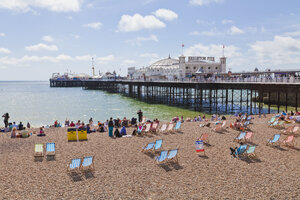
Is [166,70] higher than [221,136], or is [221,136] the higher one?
[166,70]

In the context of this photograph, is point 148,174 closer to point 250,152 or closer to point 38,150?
point 250,152

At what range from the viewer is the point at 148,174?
25.4 feet

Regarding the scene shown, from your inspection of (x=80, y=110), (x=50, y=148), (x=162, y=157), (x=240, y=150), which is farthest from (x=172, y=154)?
(x=80, y=110)

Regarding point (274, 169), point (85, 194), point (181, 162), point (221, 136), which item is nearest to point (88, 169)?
point (85, 194)

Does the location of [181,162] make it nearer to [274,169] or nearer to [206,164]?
[206,164]

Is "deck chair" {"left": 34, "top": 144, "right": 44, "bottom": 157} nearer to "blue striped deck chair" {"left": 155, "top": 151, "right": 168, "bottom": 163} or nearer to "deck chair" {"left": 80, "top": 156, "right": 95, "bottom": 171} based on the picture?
"deck chair" {"left": 80, "top": 156, "right": 95, "bottom": 171}

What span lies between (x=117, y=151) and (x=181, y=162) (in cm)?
258

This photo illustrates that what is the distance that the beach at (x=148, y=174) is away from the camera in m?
6.49

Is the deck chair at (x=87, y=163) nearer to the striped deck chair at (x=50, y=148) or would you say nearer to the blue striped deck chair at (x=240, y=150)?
the striped deck chair at (x=50, y=148)

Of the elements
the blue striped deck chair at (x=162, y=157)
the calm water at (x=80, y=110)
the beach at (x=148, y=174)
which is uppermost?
the blue striped deck chair at (x=162, y=157)

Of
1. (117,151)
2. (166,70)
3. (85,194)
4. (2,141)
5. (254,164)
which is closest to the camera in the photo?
(85,194)

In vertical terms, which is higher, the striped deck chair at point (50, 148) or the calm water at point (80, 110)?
the striped deck chair at point (50, 148)

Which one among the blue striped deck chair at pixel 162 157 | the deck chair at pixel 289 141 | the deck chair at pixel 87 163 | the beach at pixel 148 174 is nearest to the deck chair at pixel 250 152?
the beach at pixel 148 174

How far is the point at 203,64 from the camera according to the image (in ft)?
178
